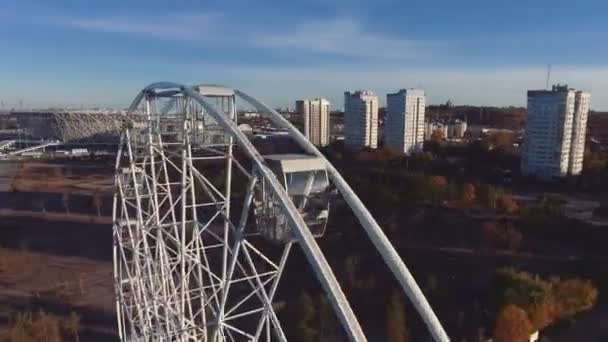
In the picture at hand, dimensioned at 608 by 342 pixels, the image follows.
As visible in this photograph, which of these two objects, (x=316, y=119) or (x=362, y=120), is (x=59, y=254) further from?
(x=316, y=119)

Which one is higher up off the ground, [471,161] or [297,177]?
[297,177]

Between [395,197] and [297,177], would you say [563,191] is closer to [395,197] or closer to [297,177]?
[395,197]

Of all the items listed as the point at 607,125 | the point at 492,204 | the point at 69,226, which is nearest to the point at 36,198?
the point at 69,226

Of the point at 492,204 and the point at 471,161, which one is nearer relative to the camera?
the point at 492,204

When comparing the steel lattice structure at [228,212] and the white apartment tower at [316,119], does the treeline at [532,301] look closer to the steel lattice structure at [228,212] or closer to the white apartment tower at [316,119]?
the steel lattice structure at [228,212]

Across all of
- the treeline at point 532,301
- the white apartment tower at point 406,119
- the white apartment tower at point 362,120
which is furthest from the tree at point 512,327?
the white apartment tower at point 362,120

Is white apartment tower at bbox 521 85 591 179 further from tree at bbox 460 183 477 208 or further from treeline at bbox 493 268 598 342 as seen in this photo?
treeline at bbox 493 268 598 342
